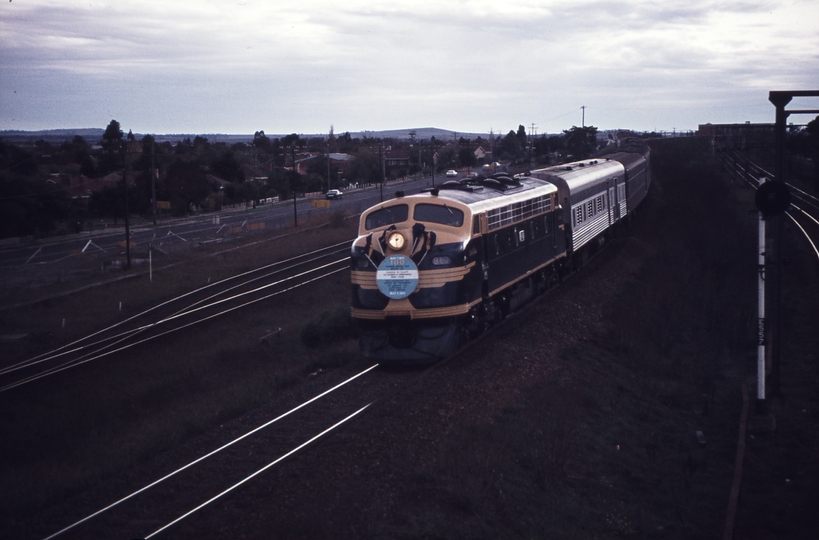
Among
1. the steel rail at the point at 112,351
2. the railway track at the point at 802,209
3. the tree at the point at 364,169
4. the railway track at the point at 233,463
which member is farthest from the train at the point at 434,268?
the tree at the point at 364,169

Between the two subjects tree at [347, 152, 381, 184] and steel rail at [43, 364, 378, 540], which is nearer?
steel rail at [43, 364, 378, 540]

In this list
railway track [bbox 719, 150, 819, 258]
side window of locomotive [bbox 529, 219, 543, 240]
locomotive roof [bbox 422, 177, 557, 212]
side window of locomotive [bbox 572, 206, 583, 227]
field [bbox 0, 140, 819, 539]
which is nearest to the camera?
field [bbox 0, 140, 819, 539]

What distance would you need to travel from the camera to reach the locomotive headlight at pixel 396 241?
41.9ft

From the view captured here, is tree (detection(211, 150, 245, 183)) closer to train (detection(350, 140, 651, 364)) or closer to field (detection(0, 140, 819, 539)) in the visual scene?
field (detection(0, 140, 819, 539))

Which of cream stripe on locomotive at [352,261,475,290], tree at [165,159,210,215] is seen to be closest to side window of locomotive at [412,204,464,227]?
cream stripe on locomotive at [352,261,475,290]

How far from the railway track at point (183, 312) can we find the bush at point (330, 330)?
5970 millimetres

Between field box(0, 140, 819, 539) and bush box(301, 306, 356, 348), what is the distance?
23.1 inches

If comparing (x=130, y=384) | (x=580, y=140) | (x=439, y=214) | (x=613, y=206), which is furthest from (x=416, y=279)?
(x=580, y=140)

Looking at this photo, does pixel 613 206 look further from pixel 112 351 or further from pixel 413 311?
pixel 112 351

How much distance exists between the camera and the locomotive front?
12734 millimetres

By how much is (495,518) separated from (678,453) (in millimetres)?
4513

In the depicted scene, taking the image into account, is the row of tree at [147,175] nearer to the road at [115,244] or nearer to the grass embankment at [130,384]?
the road at [115,244]

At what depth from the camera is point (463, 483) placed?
8.77 meters

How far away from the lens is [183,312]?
2555 centimetres
